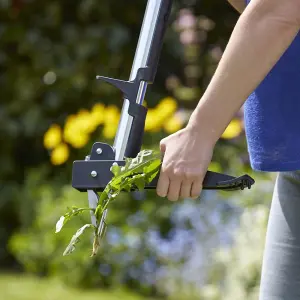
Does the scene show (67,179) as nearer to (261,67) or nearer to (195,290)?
(195,290)

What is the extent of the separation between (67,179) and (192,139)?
3.32 meters

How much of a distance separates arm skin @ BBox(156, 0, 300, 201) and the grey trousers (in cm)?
29

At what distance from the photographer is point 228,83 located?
159cm

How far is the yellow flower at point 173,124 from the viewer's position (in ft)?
15.1

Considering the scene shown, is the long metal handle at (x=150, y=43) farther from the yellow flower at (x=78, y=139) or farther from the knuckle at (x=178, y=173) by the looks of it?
the yellow flower at (x=78, y=139)

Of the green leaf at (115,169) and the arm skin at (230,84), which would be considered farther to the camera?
the green leaf at (115,169)

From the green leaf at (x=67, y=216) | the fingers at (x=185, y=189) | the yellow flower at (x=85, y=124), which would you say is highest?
the yellow flower at (x=85, y=124)

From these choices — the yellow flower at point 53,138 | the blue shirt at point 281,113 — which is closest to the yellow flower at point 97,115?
the yellow flower at point 53,138

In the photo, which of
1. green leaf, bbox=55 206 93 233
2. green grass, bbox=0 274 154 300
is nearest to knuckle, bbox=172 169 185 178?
green leaf, bbox=55 206 93 233

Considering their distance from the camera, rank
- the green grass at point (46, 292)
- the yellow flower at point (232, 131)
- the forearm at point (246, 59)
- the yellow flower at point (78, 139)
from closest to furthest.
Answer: the forearm at point (246, 59) < the green grass at point (46, 292) < the yellow flower at point (232, 131) < the yellow flower at point (78, 139)

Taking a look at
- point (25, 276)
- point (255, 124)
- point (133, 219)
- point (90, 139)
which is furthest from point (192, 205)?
point (255, 124)

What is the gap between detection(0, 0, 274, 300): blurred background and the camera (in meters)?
4.07

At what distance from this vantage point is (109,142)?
4.58 m

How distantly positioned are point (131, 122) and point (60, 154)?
9.92 feet
